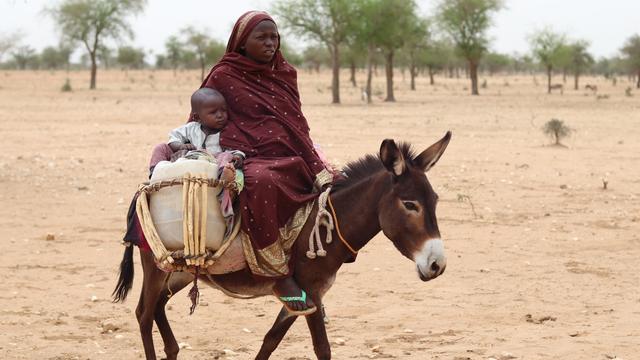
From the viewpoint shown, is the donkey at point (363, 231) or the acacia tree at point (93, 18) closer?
the donkey at point (363, 231)

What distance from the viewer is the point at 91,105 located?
34500 mm

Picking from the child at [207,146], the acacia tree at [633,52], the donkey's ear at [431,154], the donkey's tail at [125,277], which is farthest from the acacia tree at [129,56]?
the donkey's ear at [431,154]

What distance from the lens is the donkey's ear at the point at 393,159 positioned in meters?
4.12

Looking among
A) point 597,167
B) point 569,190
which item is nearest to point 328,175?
point 569,190

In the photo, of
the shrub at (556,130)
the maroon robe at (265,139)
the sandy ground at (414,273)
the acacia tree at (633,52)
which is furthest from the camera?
the acacia tree at (633,52)

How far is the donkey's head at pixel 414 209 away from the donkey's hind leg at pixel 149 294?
1.44m

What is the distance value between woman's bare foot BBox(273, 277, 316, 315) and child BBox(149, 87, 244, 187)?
642 millimetres

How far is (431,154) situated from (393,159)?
201 mm

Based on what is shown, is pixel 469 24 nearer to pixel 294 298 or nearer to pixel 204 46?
pixel 204 46

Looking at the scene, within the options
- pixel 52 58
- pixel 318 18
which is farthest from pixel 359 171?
pixel 52 58

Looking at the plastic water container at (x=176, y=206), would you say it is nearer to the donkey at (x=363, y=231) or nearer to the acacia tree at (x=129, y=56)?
the donkey at (x=363, y=231)

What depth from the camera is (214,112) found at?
4496mm

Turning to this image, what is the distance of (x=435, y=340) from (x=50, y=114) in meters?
24.9

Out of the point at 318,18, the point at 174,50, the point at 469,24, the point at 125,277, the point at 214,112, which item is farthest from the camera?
the point at 174,50
